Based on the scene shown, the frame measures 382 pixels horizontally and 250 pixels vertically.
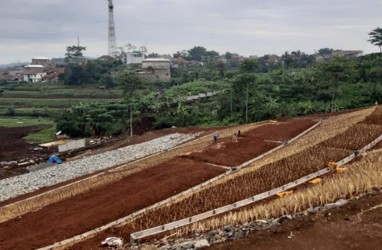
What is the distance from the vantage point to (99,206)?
578 inches

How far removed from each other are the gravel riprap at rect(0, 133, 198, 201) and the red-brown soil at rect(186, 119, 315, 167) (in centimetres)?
857

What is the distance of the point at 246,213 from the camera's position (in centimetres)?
1078

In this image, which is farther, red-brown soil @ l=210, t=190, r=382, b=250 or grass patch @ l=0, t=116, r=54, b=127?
grass patch @ l=0, t=116, r=54, b=127

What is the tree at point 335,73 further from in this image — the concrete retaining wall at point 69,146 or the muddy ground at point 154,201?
the concrete retaining wall at point 69,146

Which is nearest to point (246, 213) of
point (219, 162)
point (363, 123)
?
point (219, 162)

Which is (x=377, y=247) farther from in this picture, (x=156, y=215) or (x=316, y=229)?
(x=156, y=215)

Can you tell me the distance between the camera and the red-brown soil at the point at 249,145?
20589 mm

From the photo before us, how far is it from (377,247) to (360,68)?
41435 mm

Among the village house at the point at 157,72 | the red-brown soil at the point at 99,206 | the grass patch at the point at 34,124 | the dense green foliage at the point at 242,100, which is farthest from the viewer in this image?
the village house at the point at 157,72

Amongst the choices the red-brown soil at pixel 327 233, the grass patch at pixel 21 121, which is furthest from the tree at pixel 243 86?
the red-brown soil at pixel 327 233

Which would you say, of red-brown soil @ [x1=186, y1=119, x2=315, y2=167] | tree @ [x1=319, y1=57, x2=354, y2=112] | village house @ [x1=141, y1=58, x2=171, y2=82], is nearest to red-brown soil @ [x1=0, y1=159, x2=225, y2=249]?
red-brown soil @ [x1=186, y1=119, x2=315, y2=167]

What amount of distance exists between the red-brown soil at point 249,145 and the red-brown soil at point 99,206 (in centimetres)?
159

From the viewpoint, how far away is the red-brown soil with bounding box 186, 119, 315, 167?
67.5 ft

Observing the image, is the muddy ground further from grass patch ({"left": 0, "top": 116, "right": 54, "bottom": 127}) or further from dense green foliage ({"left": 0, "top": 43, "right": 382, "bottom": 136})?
grass patch ({"left": 0, "top": 116, "right": 54, "bottom": 127})
